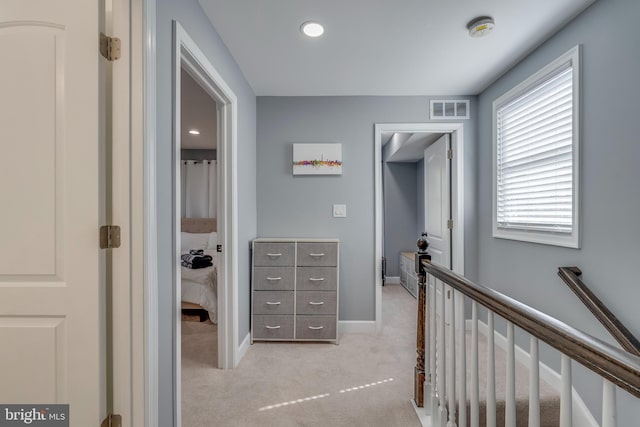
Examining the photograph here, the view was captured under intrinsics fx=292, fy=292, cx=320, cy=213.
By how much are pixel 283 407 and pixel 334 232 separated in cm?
164

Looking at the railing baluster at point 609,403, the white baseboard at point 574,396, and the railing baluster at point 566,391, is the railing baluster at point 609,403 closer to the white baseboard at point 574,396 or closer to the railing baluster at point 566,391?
the railing baluster at point 566,391

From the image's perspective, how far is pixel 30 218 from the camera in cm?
113

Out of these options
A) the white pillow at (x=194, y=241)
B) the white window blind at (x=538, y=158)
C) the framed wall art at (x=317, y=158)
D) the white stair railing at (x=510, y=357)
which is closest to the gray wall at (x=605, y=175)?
the white window blind at (x=538, y=158)

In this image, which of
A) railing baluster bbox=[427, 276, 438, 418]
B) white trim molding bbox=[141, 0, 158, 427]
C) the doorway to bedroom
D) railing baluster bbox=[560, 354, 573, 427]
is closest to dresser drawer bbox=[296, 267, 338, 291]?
the doorway to bedroom

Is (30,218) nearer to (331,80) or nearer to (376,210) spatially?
(331,80)

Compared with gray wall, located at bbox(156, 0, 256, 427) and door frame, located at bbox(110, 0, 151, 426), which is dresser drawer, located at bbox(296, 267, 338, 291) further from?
door frame, located at bbox(110, 0, 151, 426)

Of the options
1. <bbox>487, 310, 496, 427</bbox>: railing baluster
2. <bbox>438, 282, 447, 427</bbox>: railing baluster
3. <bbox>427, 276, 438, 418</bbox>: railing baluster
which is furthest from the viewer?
<bbox>427, 276, 438, 418</bbox>: railing baluster

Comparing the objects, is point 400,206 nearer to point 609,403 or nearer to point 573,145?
point 573,145

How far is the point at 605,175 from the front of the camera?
1.68m

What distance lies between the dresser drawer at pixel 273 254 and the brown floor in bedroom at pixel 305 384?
756 mm

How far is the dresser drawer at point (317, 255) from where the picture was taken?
2.74m

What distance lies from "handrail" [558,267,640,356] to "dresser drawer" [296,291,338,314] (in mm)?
1718

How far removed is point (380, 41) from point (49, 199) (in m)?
2.13

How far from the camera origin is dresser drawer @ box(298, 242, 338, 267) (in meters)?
2.74
